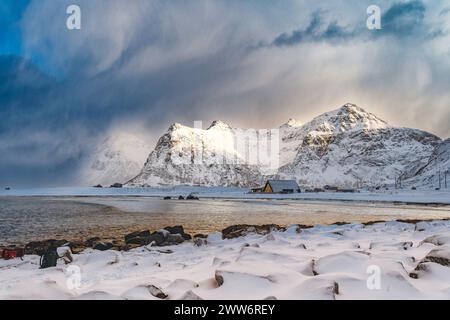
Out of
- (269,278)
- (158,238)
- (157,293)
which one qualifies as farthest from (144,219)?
(269,278)

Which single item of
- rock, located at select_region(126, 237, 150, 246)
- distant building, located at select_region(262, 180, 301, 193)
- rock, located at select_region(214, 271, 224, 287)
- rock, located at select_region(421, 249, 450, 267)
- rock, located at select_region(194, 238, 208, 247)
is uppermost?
rock, located at select_region(421, 249, 450, 267)

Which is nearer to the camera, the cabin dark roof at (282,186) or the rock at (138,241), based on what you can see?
the rock at (138,241)

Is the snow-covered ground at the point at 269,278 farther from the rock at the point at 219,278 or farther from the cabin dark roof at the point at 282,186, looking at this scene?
the cabin dark roof at the point at 282,186

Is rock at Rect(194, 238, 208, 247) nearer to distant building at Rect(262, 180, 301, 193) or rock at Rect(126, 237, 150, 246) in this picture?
rock at Rect(126, 237, 150, 246)

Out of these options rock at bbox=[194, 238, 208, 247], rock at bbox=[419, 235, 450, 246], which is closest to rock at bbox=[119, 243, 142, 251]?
rock at bbox=[194, 238, 208, 247]

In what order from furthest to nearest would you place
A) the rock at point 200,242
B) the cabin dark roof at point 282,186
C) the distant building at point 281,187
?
the cabin dark roof at point 282,186, the distant building at point 281,187, the rock at point 200,242

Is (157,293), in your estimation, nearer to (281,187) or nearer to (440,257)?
(440,257)

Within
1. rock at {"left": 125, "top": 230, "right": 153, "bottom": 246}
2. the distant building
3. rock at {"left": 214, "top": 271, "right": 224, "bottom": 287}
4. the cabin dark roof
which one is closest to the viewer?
rock at {"left": 214, "top": 271, "right": 224, "bottom": 287}

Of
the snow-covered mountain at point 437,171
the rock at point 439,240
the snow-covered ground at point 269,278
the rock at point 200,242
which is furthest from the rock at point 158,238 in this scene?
the snow-covered mountain at point 437,171

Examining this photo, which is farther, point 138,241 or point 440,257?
point 138,241

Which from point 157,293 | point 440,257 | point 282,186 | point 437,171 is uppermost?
point 437,171

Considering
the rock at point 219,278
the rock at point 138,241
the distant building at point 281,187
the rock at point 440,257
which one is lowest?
the distant building at point 281,187

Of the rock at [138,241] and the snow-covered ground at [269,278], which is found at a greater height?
the snow-covered ground at [269,278]

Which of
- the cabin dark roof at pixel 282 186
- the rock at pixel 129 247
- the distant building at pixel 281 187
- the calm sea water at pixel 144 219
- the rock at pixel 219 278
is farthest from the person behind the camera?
the cabin dark roof at pixel 282 186
